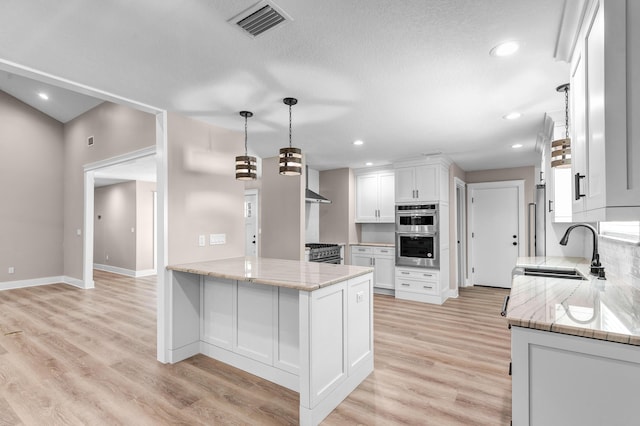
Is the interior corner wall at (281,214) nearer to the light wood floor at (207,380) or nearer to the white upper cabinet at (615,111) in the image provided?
the light wood floor at (207,380)

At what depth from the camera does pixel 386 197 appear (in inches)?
239

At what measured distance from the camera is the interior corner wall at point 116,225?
7.88m

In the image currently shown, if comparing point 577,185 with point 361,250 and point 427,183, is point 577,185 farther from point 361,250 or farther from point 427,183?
point 361,250

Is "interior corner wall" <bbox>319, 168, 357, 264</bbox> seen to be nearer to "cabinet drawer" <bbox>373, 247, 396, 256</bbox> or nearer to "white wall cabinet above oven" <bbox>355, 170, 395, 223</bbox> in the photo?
"white wall cabinet above oven" <bbox>355, 170, 395, 223</bbox>

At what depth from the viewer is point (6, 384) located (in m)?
2.59

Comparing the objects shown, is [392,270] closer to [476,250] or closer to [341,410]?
[476,250]

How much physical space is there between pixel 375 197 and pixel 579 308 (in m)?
4.74

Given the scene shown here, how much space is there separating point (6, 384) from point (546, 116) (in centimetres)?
530

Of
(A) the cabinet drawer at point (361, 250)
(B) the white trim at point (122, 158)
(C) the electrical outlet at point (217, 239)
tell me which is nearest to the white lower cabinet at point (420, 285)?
(A) the cabinet drawer at point (361, 250)

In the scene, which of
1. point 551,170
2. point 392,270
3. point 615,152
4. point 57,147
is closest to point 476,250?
point 392,270

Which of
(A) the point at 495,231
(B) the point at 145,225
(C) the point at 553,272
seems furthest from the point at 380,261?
(B) the point at 145,225

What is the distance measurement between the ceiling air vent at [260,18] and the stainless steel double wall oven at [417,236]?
416 cm

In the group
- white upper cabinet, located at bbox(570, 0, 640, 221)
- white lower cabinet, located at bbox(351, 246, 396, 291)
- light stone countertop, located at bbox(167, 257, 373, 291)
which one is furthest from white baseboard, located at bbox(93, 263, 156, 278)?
white upper cabinet, located at bbox(570, 0, 640, 221)

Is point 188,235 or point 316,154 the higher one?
point 316,154
